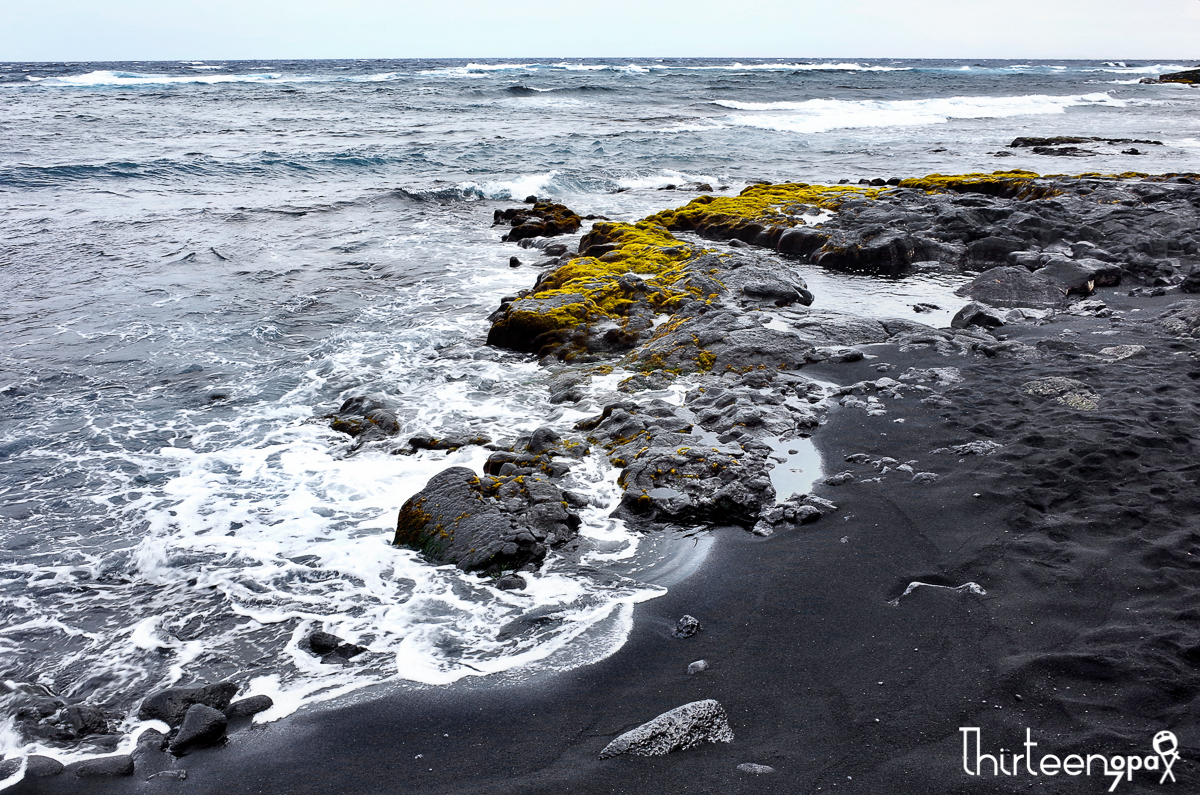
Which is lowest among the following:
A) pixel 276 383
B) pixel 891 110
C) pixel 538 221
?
pixel 276 383

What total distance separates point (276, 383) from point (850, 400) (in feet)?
22.4

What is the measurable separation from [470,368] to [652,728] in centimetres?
605

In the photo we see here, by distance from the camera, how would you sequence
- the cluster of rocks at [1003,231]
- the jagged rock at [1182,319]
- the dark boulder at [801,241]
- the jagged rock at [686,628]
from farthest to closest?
the dark boulder at [801,241]
the cluster of rocks at [1003,231]
the jagged rock at [1182,319]
the jagged rock at [686,628]

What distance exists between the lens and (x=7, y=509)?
620 centimetres

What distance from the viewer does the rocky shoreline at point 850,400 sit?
4.54 metres

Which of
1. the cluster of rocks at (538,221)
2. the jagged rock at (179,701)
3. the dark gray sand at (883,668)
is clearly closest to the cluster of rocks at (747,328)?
the dark gray sand at (883,668)

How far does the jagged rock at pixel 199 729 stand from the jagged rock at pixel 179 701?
0.31 feet

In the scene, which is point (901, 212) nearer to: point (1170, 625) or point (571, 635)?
point (1170, 625)

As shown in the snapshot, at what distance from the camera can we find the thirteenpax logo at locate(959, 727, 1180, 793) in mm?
3176

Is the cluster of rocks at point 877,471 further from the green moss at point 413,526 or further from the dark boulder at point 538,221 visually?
the dark boulder at point 538,221

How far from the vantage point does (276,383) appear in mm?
8750

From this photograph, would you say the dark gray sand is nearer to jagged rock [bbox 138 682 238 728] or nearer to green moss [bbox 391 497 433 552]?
jagged rock [bbox 138 682 238 728]

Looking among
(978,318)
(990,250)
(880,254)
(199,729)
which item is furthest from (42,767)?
(990,250)

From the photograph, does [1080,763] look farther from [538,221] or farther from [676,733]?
[538,221]
